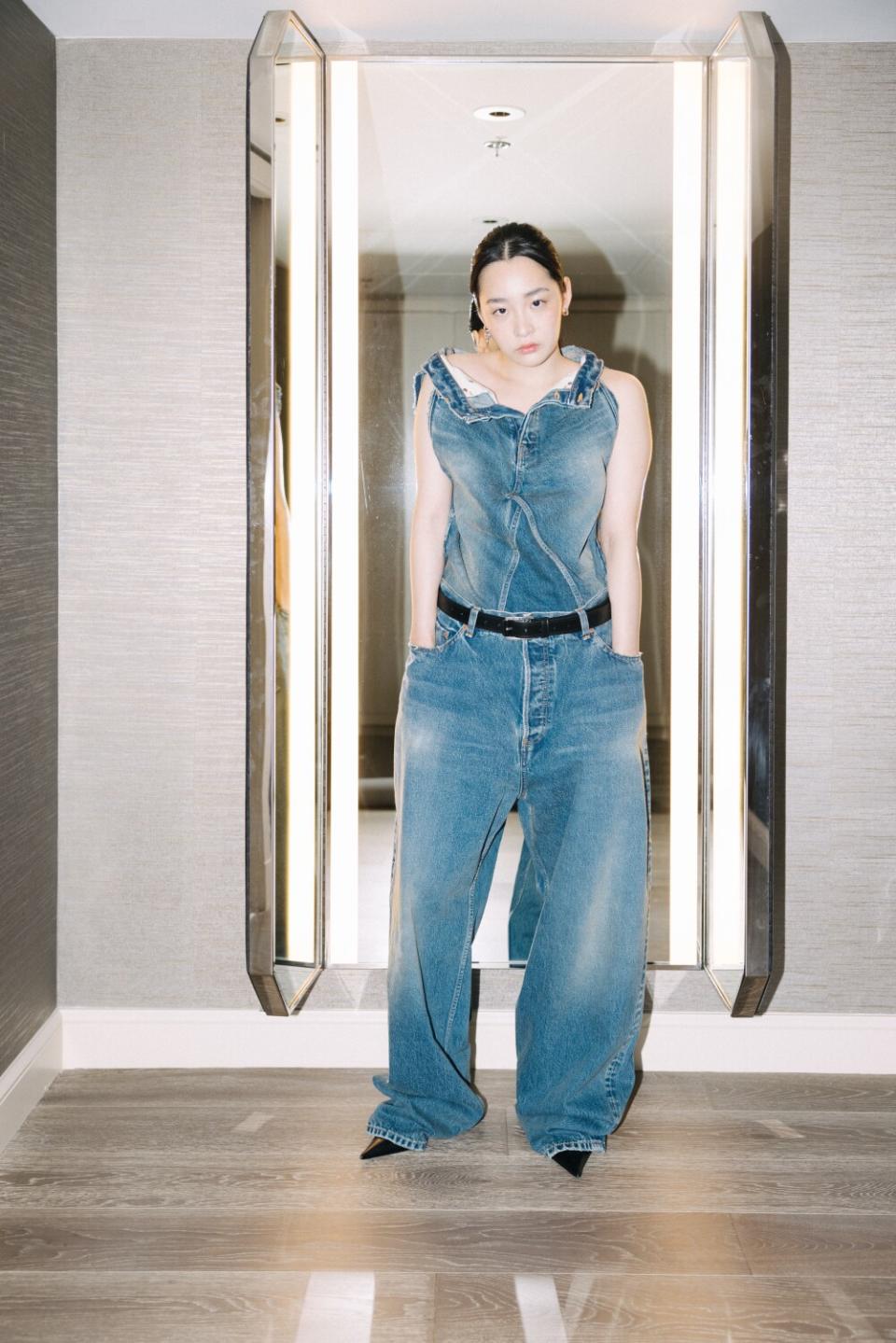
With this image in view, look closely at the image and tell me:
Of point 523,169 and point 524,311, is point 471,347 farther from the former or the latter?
point 523,169

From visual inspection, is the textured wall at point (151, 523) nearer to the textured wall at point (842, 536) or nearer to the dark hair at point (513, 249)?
the dark hair at point (513, 249)

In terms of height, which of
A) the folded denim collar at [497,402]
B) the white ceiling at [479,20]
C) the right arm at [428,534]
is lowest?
the right arm at [428,534]

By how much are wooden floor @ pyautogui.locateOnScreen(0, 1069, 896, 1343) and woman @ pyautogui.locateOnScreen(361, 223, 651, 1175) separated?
0.16m

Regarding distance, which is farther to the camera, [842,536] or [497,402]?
[842,536]

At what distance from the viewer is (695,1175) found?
230 cm

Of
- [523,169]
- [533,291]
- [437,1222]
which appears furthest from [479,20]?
[437,1222]

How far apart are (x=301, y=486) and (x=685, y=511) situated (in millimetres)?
800

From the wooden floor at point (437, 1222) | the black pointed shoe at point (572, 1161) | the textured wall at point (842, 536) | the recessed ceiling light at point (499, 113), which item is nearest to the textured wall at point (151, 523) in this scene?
the wooden floor at point (437, 1222)

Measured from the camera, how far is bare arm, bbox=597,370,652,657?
7.90 feet

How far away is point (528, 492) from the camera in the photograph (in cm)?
230

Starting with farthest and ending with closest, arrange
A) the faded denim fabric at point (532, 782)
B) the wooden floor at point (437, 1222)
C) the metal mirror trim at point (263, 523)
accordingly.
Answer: the faded denim fabric at point (532, 782), the metal mirror trim at point (263, 523), the wooden floor at point (437, 1222)

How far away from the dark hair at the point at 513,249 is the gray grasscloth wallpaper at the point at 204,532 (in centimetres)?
58

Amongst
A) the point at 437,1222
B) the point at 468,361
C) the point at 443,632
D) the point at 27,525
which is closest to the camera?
the point at 437,1222

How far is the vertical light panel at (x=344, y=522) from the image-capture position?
104 inches
